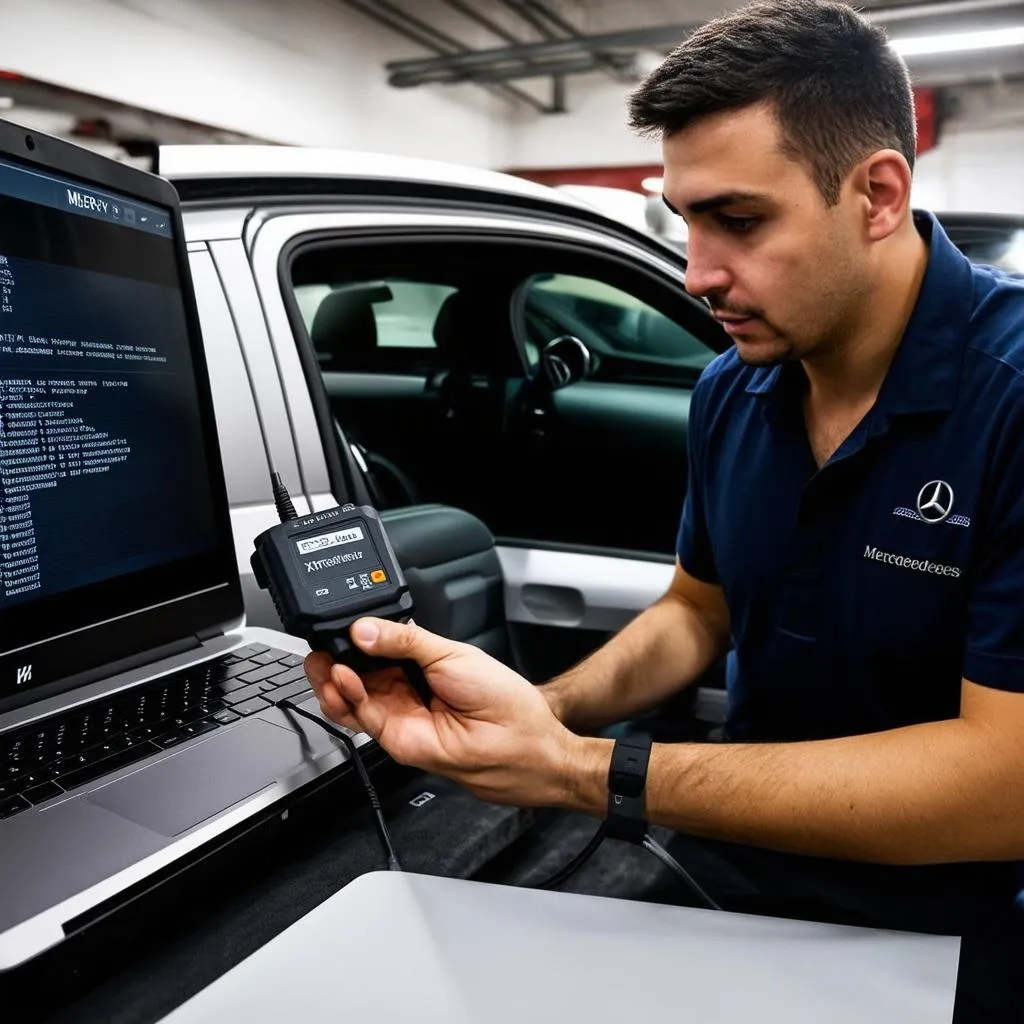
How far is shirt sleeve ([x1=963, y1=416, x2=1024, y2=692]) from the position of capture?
0.88 meters

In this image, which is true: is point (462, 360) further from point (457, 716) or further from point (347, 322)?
point (457, 716)

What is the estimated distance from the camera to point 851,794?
863 millimetres

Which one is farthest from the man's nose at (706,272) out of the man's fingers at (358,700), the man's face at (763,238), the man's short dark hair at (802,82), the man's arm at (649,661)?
the man's fingers at (358,700)

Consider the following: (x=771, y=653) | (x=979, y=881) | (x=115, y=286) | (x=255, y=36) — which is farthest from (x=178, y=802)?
(x=255, y=36)

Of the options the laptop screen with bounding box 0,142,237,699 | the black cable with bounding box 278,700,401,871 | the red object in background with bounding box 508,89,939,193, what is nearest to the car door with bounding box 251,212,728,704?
the laptop screen with bounding box 0,142,237,699

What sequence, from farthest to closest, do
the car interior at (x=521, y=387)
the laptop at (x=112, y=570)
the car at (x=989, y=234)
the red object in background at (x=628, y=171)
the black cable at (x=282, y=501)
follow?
the red object in background at (x=628, y=171)
the car at (x=989, y=234)
the car interior at (x=521, y=387)
the black cable at (x=282, y=501)
the laptop at (x=112, y=570)

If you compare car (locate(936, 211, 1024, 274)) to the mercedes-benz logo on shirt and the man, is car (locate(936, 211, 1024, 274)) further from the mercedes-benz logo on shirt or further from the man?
the mercedes-benz logo on shirt

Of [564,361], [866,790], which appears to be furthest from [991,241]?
[866,790]

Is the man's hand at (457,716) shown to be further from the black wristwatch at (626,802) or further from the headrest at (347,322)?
the headrest at (347,322)

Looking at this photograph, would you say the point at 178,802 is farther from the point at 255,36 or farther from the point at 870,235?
the point at 255,36

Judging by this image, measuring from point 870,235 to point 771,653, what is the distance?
0.48 metres

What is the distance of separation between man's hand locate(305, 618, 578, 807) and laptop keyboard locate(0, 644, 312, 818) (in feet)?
0.40

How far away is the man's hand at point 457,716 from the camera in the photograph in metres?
0.78

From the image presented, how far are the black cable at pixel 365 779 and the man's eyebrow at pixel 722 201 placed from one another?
2.08ft
